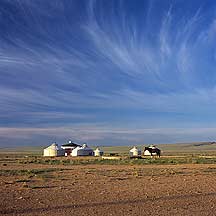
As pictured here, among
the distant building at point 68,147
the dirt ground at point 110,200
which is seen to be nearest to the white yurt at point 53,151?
the distant building at point 68,147

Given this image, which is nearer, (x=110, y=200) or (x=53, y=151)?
(x=110, y=200)

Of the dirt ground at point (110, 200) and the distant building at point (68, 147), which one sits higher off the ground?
the distant building at point (68, 147)

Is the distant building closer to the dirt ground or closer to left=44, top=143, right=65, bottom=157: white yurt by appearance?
left=44, top=143, right=65, bottom=157: white yurt

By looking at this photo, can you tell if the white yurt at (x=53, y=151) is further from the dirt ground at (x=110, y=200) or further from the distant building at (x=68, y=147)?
the dirt ground at (x=110, y=200)

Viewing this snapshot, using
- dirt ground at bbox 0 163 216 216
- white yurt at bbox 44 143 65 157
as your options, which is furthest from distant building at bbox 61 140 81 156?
dirt ground at bbox 0 163 216 216

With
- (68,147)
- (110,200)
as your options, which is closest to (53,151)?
(68,147)

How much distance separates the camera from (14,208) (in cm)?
1337

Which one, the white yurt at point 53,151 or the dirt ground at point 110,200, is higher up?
the white yurt at point 53,151

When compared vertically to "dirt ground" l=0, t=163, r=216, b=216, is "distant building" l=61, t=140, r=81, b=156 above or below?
above

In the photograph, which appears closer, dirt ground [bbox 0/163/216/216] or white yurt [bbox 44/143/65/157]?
dirt ground [bbox 0/163/216/216]

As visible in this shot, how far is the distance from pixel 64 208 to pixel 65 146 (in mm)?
88426

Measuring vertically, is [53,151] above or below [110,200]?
above

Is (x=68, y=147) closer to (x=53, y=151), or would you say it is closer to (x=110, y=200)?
(x=53, y=151)

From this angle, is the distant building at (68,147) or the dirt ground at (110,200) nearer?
the dirt ground at (110,200)
